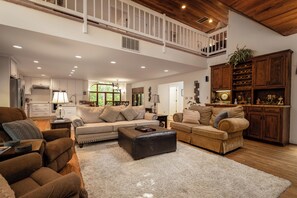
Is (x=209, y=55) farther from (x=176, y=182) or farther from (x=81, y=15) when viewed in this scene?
(x=176, y=182)

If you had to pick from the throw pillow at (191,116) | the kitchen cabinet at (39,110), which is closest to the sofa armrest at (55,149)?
the throw pillow at (191,116)

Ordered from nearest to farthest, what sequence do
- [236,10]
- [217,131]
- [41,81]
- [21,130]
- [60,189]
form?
1. [60,189]
2. [21,130]
3. [236,10]
4. [217,131]
5. [41,81]

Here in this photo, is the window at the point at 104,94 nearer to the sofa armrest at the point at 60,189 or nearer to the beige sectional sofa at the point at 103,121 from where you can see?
the beige sectional sofa at the point at 103,121

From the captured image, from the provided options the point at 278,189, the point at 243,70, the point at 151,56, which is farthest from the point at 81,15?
the point at 243,70

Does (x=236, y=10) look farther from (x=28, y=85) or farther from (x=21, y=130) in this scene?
(x=28, y=85)

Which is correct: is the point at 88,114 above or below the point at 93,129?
above

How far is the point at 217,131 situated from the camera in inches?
117

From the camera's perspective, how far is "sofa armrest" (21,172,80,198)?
0.85m

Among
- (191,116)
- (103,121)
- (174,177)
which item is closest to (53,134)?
(103,121)

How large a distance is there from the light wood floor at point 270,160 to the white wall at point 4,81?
10.1 feet

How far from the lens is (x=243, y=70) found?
180 inches

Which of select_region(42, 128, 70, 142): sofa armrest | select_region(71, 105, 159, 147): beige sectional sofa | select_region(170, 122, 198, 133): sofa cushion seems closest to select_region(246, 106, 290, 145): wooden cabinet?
select_region(170, 122, 198, 133): sofa cushion

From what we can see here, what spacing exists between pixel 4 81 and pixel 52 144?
12.0ft

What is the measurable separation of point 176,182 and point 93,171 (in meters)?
1.24
